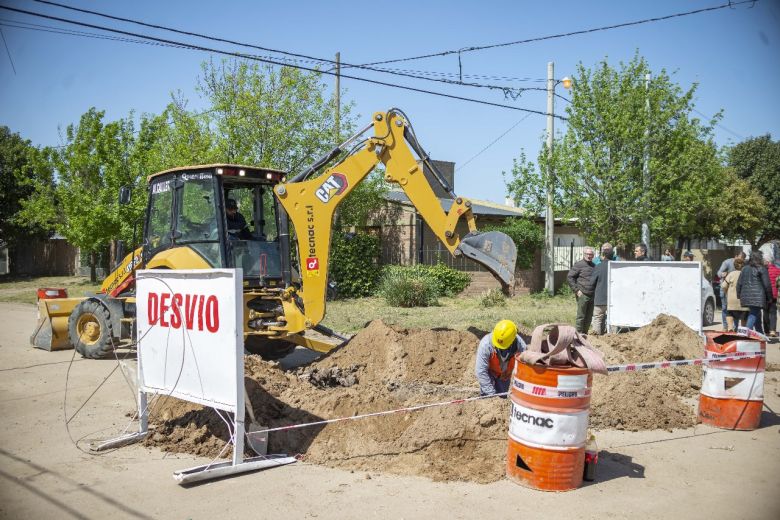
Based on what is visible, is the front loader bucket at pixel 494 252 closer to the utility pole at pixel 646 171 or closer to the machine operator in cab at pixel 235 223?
the machine operator in cab at pixel 235 223

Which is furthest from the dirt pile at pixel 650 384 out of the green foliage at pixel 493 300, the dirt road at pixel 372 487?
the green foliage at pixel 493 300

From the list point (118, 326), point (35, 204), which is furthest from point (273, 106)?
point (35, 204)

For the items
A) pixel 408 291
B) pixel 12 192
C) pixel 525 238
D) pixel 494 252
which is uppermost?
pixel 12 192

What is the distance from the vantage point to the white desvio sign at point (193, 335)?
229 inches

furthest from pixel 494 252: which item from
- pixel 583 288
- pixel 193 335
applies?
pixel 583 288

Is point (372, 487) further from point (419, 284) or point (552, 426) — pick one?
point (419, 284)

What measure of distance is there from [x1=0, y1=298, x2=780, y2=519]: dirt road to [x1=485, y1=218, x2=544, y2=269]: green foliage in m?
17.0

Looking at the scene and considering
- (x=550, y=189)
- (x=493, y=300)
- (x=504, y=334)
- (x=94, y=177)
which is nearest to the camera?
(x=504, y=334)

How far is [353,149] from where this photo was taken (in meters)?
10.1

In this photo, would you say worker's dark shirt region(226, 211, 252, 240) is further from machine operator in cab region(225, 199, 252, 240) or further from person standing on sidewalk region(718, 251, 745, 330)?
person standing on sidewalk region(718, 251, 745, 330)

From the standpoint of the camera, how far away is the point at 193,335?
6191 millimetres

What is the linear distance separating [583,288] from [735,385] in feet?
18.7

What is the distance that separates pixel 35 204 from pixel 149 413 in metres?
26.0

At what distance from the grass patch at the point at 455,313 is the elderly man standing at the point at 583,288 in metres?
1.17
